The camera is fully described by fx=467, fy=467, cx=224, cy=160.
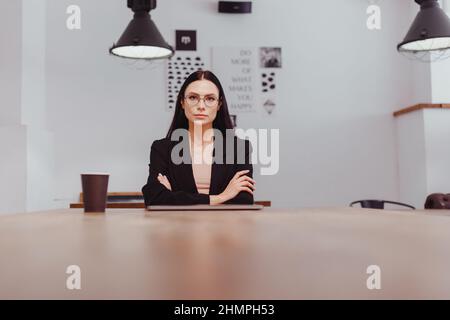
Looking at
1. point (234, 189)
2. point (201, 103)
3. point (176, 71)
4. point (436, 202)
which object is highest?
point (176, 71)

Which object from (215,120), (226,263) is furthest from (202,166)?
(226,263)

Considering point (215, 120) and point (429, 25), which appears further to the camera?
point (429, 25)

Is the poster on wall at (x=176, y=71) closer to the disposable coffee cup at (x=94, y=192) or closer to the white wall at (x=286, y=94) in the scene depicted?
the white wall at (x=286, y=94)

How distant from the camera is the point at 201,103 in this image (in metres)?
2.26

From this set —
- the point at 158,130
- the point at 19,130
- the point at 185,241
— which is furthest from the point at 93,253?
the point at 158,130

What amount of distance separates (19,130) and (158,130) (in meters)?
1.18

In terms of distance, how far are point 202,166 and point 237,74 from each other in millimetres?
2259

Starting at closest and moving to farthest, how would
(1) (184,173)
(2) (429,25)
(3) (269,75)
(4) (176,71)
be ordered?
(1) (184,173) < (2) (429,25) < (4) (176,71) < (3) (269,75)

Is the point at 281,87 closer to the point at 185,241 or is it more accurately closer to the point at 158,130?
the point at 158,130

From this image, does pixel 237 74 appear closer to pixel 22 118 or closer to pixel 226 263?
pixel 22 118

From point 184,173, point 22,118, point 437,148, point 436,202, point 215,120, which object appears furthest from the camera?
point 437,148

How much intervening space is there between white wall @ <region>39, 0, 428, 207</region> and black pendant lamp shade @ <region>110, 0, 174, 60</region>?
3.37ft

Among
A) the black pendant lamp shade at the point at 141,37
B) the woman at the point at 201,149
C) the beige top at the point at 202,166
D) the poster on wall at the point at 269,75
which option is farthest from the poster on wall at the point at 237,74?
the beige top at the point at 202,166

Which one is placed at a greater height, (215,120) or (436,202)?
(215,120)
